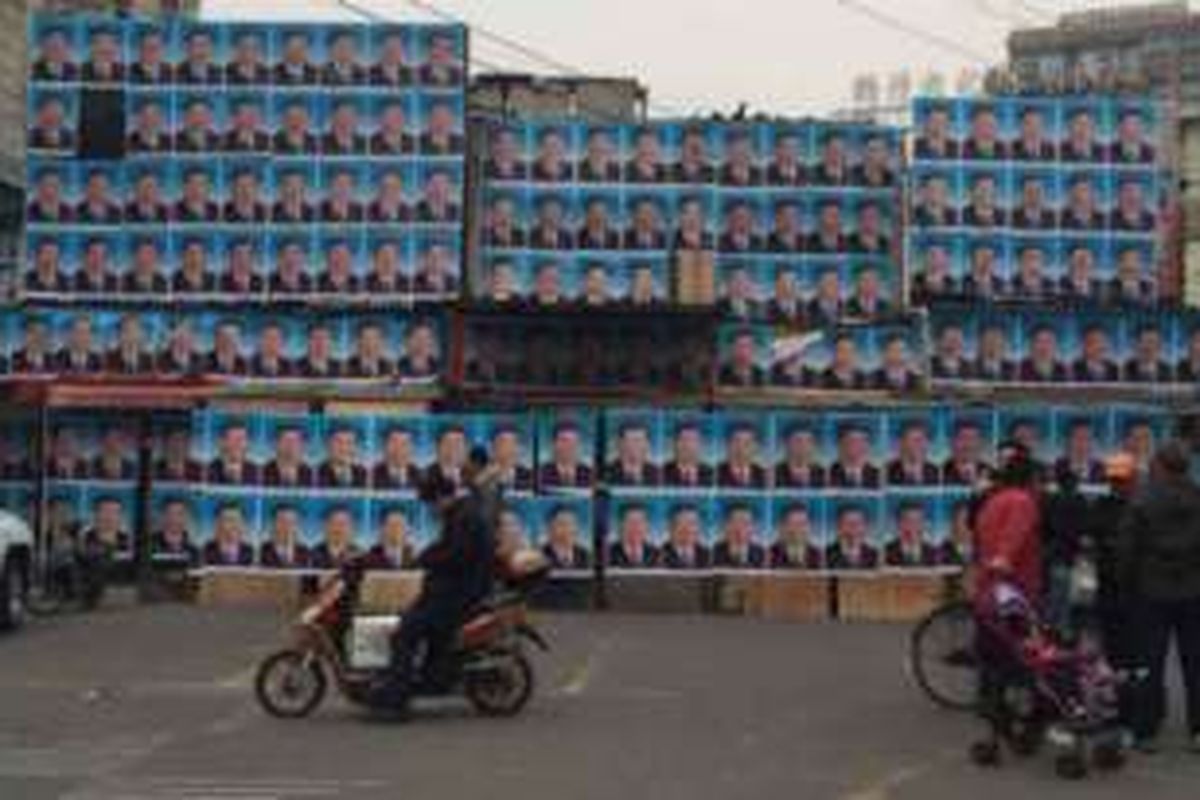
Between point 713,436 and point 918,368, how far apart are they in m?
2.93

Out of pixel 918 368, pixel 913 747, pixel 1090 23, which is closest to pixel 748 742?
pixel 913 747

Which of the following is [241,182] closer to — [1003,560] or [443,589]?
[443,589]

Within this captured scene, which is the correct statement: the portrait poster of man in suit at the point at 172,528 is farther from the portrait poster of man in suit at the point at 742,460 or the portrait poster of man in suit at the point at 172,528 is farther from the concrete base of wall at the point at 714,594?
the portrait poster of man in suit at the point at 742,460

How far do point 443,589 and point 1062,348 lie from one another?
13.4m

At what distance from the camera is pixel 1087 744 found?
14.2 m

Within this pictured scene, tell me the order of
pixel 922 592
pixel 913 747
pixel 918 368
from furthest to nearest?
1. pixel 918 368
2. pixel 922 592
3. pixel 913 747

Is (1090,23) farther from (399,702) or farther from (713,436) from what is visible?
(399,702)

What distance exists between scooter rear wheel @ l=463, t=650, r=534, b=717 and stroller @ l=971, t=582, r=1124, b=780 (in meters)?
3.37

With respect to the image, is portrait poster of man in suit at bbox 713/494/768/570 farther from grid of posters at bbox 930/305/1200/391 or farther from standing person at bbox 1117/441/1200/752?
standing person at bbox 1117/441/1200/752

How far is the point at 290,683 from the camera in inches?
655

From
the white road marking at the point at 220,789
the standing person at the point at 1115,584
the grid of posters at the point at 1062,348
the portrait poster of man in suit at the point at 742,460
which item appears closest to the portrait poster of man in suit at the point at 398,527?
the portrait poster of man in suit at the point at 742,460

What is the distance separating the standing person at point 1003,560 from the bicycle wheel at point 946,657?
6.70ft

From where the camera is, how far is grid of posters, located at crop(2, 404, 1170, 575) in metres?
26.2

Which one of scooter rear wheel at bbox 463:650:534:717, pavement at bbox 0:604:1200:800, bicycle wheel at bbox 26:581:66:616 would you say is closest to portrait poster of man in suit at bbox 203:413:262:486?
bicycle wheel at bbox 26:581:66:616
